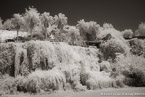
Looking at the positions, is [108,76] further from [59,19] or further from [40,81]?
[59,19]

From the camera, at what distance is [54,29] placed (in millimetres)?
65625

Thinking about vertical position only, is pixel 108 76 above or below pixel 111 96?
above

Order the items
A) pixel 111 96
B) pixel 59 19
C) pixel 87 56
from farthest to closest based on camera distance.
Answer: pixel 59 19 < pixel 87 56 < pixel 111 96

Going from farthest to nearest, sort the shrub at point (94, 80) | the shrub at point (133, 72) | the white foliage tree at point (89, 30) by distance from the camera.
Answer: the white foliage tree at point (89, 30), the shrub at point (133, 72), the shrub at point (94, 80)

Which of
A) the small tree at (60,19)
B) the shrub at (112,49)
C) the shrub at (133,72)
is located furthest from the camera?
the small tree at (60,19)

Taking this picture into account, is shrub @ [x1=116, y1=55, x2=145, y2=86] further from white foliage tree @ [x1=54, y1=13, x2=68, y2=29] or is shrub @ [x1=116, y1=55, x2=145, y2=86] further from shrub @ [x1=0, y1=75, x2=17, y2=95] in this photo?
white foliage tree @ [x1=54, y1=13, x2=68, y2=29]

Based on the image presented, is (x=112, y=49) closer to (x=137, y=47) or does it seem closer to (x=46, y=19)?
(x=137, y=47)

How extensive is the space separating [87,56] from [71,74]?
10975 millimetres

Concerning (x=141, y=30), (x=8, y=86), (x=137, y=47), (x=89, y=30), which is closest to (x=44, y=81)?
(x=8, y=86)

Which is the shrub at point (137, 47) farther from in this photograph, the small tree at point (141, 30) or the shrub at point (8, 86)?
the shrub at point (8, 86)

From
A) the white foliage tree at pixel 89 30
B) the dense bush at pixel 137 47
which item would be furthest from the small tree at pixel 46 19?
the dense bush at pixel 137 47

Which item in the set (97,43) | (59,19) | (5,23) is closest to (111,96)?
(97,43)

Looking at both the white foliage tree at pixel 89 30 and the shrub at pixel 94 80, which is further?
the white foliage tree at pixel 89 30

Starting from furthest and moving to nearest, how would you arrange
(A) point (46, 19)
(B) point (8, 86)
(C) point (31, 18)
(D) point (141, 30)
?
(D) point (141, 30), (A) point (46, 19), (C) point (31, 18), (B) point (8, 86)
